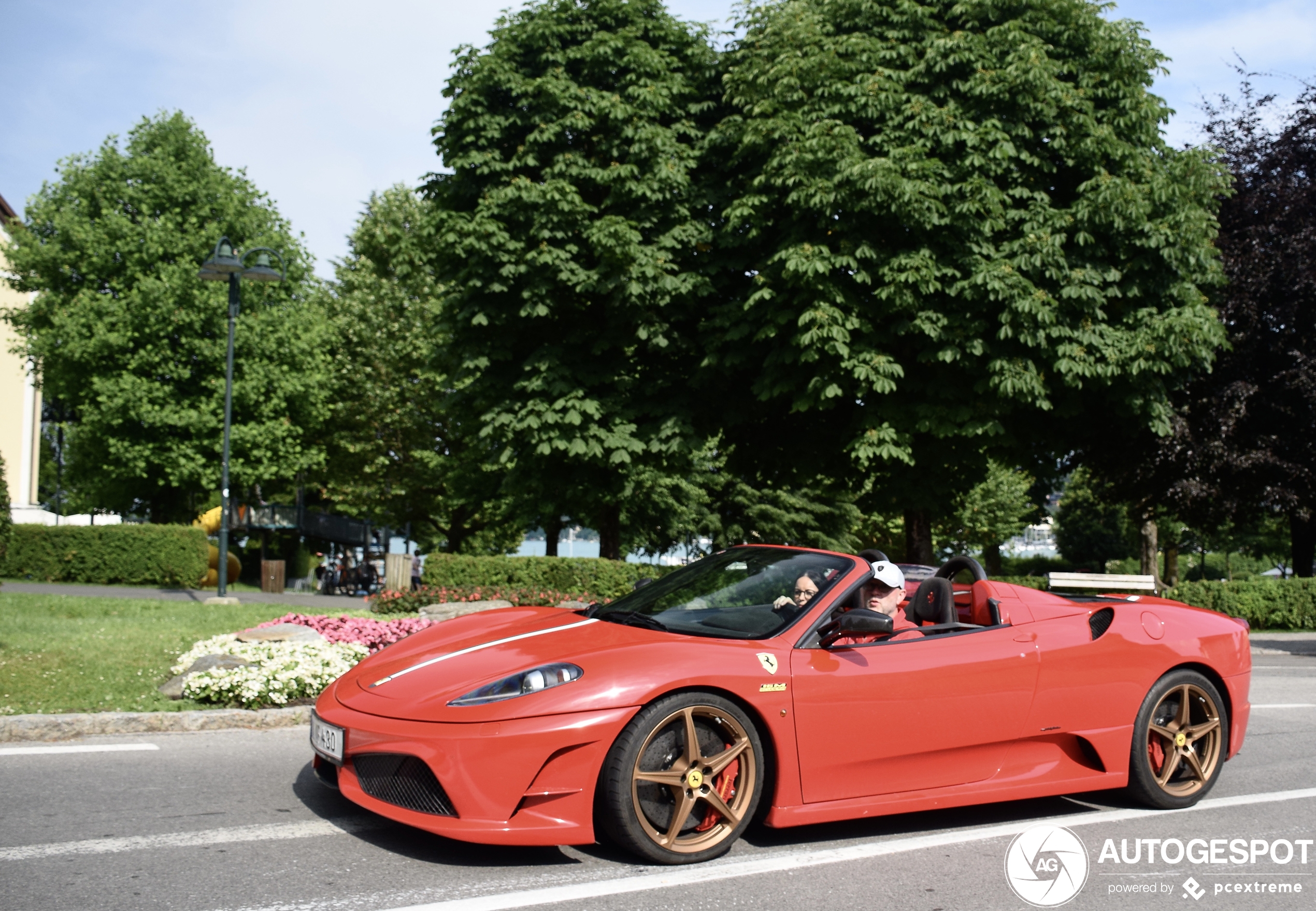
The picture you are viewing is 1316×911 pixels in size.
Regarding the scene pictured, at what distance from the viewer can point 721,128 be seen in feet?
59.5

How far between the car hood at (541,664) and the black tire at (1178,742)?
2.32 metres

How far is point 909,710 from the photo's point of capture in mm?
4867

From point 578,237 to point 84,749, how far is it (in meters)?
13.0

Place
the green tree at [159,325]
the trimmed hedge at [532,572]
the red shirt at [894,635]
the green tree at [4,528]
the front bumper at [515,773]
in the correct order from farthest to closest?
the green tree at [159,325]
the trimmed hedge at [532,572]
the green tree at [4,528]
the red shirt at [894,635]
the front bumper at [515,773]

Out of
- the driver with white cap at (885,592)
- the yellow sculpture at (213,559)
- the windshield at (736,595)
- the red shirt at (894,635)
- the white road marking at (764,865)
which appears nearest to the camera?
the white road marking at (764,865)

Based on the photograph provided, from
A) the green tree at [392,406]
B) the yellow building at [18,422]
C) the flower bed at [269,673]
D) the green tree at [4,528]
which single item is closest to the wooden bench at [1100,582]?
the flower bed at [269,673]

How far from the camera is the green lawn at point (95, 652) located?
741 cm

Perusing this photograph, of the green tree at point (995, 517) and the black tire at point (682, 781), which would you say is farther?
the green tree at point (995, 517)

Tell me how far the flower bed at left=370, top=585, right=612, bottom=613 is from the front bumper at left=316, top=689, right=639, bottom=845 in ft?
36.5

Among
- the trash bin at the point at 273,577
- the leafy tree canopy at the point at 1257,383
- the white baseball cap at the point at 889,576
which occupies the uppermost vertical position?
the leafy tree canopy at the point at 1257,383

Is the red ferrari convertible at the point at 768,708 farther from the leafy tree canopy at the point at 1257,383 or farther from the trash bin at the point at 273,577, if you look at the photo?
the trash bin at the point at 273,577

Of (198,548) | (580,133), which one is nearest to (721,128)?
(580,133)

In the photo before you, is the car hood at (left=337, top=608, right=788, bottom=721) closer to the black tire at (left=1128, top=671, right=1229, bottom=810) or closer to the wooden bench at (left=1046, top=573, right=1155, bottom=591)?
the black tire at (left=1128, top=671, right=1229, bottom=810)

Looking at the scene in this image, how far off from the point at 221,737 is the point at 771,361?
37.0 feet
